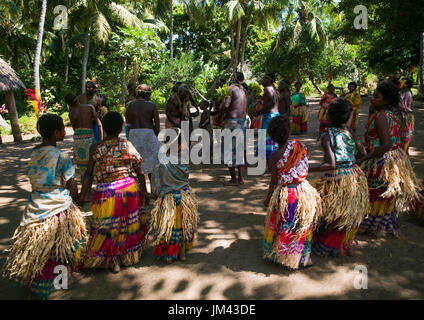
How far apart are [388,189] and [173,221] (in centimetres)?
236

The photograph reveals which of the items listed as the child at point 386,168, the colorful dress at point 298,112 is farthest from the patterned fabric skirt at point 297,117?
the child at point 386,168

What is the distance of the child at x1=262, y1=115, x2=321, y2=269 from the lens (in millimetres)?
3035

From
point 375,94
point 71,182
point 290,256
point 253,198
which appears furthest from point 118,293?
point 375,94

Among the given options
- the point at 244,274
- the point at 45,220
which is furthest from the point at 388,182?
the point at 45,220

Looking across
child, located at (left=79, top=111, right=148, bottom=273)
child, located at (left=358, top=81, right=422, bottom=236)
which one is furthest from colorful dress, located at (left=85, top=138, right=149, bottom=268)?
child, located at (left=358, top=81, right=422, bottom=236)

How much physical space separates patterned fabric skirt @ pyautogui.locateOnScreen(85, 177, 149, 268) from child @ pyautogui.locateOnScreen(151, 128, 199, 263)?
0.68ft

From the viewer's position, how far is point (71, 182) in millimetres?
2896

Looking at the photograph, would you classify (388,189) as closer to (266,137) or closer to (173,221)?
(173,221)

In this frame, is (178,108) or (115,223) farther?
(178,108)

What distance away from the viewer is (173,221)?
323cm

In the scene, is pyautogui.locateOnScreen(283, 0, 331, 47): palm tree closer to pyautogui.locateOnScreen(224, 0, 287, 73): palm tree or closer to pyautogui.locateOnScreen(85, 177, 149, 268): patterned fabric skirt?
pyautogui.locateOnScreen(224, 0, 287, 73): palm tree

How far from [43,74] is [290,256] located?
74.3 ft

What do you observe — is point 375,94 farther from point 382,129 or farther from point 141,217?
point 141,217
